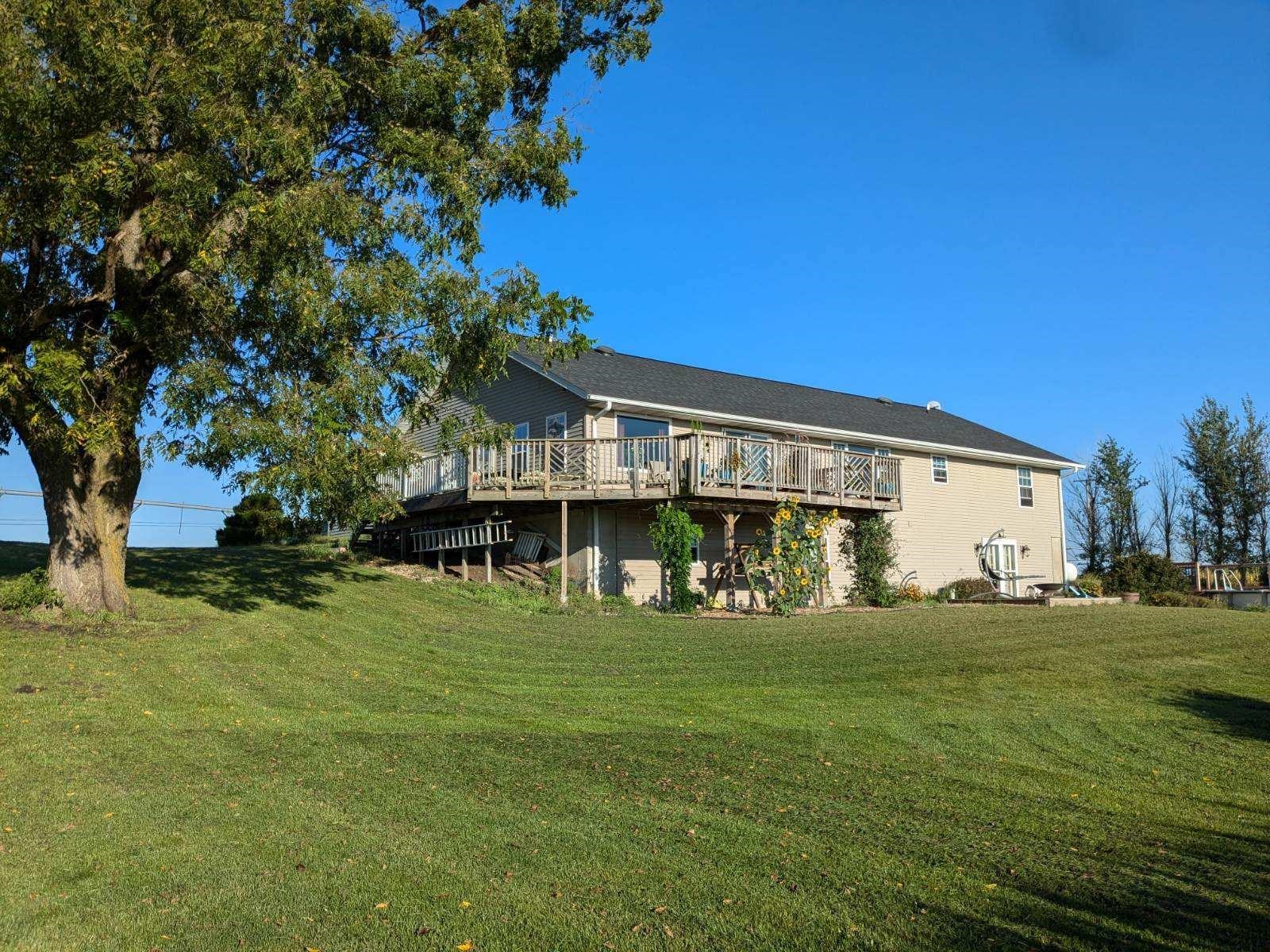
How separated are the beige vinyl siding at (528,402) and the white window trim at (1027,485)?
15.4 m

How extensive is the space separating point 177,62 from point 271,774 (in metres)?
7.75

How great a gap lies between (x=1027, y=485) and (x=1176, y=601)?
616 centimetres

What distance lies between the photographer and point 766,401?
26.3m

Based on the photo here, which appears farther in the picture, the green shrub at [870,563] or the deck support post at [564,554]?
the green shrub at [870,563]

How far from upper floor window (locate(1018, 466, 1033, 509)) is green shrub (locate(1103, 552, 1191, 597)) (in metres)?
Answer: 3.39

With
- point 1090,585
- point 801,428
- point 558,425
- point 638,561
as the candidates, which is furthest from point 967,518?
point 558,425

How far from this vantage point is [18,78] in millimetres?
10125

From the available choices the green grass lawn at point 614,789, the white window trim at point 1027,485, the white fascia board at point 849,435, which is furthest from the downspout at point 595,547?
the white window trim at point 1027,485

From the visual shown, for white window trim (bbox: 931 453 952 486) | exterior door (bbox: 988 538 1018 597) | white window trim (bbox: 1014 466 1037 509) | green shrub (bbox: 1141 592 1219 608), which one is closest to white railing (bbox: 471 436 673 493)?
white window trim (bbox: 931 453 952 486)

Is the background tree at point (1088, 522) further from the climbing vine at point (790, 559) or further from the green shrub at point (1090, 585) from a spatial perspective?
the climbing vine at point (790, 559)

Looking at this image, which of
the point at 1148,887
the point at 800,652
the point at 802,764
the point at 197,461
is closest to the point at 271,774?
the point at 802,764

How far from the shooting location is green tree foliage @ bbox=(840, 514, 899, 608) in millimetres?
22656

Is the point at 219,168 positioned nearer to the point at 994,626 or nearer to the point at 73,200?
the point at 73,200

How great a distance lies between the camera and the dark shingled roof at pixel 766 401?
2273cm
